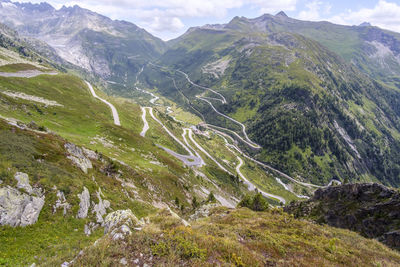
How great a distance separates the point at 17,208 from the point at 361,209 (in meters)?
51.2

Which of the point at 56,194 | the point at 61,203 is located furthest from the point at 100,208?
the point at 56,194

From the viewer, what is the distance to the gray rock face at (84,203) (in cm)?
2474

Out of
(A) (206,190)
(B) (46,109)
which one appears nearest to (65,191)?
(A) (206,190)

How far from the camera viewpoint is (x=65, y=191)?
2478cm

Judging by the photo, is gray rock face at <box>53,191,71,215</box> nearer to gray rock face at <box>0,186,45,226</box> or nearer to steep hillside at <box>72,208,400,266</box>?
gray rock face at <box>0,186,45,226</box>

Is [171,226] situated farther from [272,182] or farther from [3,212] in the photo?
[272,182]

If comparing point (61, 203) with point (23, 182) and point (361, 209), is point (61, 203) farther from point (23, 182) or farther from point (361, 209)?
point (361, 209)

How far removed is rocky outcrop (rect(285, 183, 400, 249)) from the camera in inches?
1232

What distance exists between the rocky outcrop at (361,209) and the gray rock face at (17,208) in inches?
1725

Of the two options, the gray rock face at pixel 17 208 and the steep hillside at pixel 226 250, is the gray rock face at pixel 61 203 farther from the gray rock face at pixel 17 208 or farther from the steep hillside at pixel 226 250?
the steep hillside at pixel 226 250

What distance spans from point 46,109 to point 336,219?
4570 inches

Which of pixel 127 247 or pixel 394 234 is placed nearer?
pixel 127 247

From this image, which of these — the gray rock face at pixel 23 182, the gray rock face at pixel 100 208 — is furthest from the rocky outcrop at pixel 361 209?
the gray rock face at pixel 23 182

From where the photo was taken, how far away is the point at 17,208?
1933 centimetres
